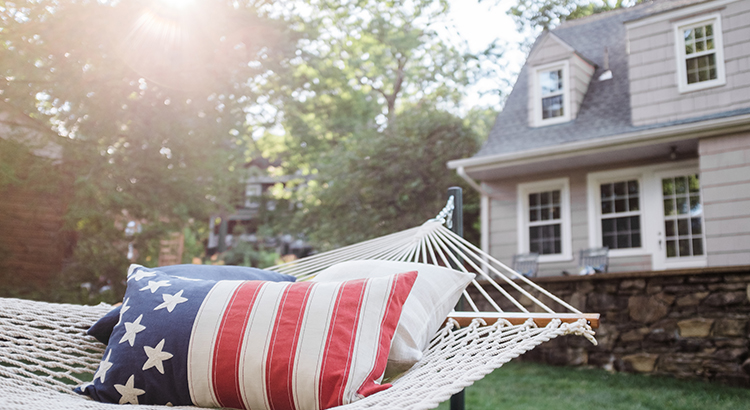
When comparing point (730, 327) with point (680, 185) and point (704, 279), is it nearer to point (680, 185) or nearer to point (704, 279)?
point (704, 279)

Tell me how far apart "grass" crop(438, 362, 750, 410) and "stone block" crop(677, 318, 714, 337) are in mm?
338

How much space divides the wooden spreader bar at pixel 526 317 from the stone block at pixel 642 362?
2.77m

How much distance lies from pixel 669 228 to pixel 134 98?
4.83m

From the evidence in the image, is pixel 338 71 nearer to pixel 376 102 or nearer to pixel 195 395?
pixel 376 102

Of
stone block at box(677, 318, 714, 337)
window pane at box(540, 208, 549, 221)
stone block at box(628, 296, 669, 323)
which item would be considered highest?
window pane at box(540, 208, 549, 221)

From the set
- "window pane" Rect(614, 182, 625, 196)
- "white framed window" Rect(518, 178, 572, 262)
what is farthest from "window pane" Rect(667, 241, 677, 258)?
"white framed window" Rect(518, 178, 572, 262)

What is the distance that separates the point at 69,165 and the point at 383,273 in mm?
3901

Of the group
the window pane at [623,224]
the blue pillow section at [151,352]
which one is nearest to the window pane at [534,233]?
the window pane at [623,224]

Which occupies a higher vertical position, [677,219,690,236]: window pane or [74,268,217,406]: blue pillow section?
[677,219,690,236]: window pane

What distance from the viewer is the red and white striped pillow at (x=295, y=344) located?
0.95 meters

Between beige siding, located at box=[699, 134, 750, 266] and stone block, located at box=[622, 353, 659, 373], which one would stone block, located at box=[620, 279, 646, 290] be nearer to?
stone block, located at box=[622, 353, 659, 373]

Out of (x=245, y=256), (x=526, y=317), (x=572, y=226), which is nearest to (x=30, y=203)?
(x=526, y=317)

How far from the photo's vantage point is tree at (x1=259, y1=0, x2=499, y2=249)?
7379 millimetres

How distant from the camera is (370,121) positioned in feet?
33.1
